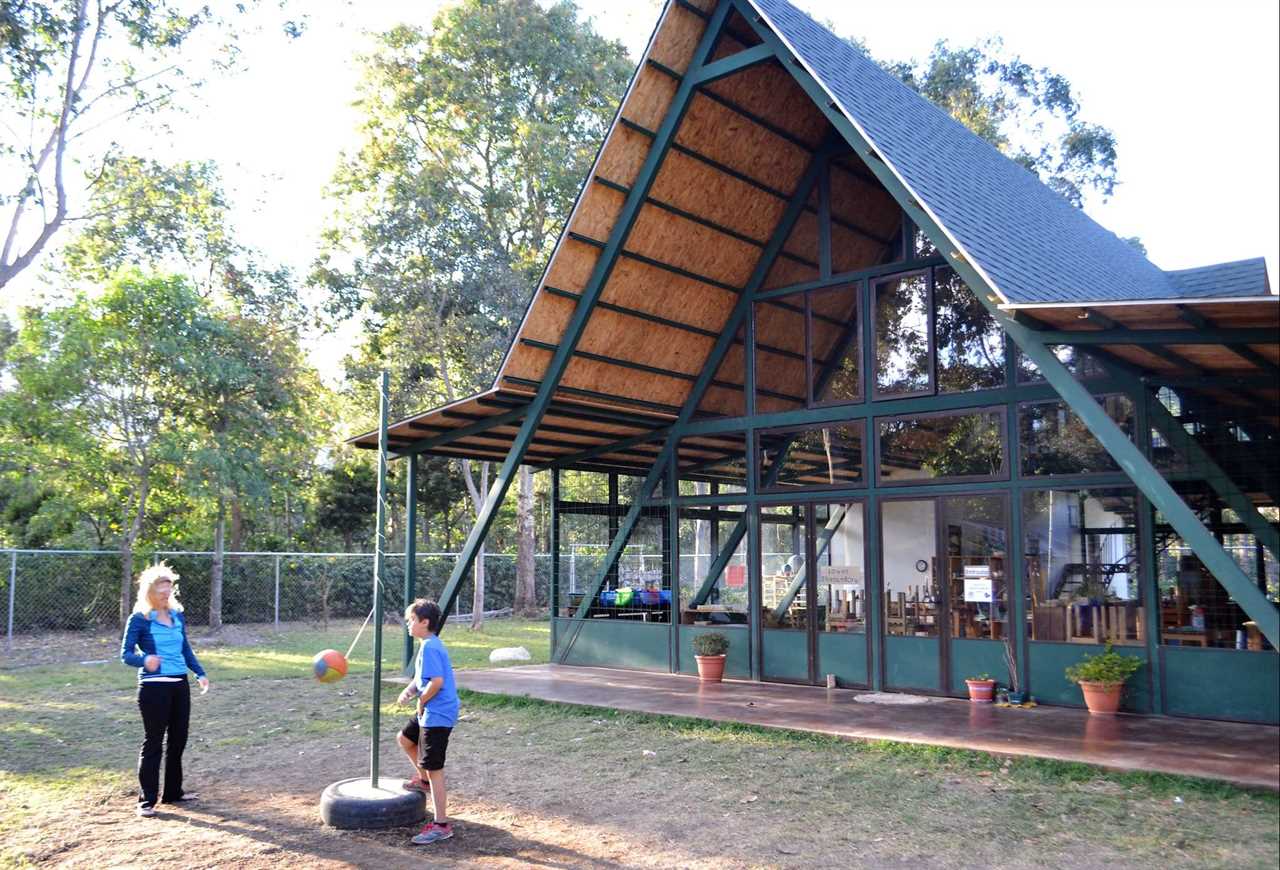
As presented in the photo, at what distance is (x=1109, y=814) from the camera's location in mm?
5902

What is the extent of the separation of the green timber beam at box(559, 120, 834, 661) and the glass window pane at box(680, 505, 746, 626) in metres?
0.73

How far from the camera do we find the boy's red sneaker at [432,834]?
549cm

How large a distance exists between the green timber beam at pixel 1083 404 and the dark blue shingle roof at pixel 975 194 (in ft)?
0.44

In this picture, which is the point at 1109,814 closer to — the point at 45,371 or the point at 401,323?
the point at 45,371

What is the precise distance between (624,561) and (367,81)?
15.1m

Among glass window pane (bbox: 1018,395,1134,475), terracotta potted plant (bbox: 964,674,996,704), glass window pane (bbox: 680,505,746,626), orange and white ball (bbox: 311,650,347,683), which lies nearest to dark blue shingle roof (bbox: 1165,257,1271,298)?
glass window pane (bbox: 1018,395,1134,475)

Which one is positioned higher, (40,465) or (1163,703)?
(40,465)

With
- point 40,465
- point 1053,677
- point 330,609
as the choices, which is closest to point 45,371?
point 40,465

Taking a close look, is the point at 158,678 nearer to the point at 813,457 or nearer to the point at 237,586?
the point at 813,457

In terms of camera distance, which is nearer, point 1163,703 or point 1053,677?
point 1163,703

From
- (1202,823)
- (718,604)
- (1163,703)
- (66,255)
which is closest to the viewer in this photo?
(1202,823)

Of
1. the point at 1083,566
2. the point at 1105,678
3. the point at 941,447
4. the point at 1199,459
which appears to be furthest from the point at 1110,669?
the point at 941,447

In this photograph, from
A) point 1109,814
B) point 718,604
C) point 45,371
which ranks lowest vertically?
point 1109,814

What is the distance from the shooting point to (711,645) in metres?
11.2
